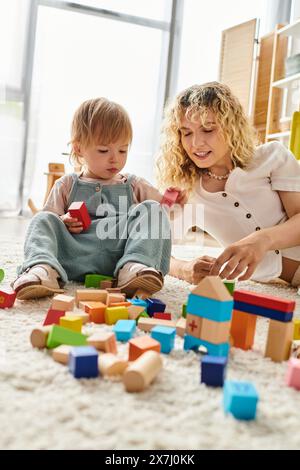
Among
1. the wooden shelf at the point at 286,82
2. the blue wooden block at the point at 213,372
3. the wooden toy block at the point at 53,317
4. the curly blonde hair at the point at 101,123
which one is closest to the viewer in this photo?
the blue wooden block at the point at 213,372

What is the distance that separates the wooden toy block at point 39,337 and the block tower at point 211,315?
21cm

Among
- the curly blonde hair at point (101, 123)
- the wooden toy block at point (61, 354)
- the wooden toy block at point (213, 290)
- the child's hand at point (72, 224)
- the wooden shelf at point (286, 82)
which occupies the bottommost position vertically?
the wooden toy block at point (61, 354)

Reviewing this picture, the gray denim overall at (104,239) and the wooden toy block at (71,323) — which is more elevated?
the gray denim overall at (104,239)

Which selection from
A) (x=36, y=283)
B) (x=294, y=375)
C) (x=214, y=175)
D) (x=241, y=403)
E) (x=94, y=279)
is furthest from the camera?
(x=214, y=175)

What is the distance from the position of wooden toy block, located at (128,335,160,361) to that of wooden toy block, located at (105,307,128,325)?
19cm

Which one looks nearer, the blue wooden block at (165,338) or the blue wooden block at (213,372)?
the blue wooden block at (213,372)

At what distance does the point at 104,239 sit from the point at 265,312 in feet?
2.07

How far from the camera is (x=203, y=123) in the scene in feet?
4.21

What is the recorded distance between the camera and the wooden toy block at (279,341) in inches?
26.7

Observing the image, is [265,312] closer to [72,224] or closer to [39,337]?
[39,337]

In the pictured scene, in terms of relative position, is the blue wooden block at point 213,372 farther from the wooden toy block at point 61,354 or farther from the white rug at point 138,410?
the wooden toy block at point 61,354

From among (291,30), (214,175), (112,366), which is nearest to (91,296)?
(112,366)

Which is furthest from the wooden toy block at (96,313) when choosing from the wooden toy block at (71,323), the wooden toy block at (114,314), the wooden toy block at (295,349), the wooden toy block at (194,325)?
the wooden toy block at (295,349)
